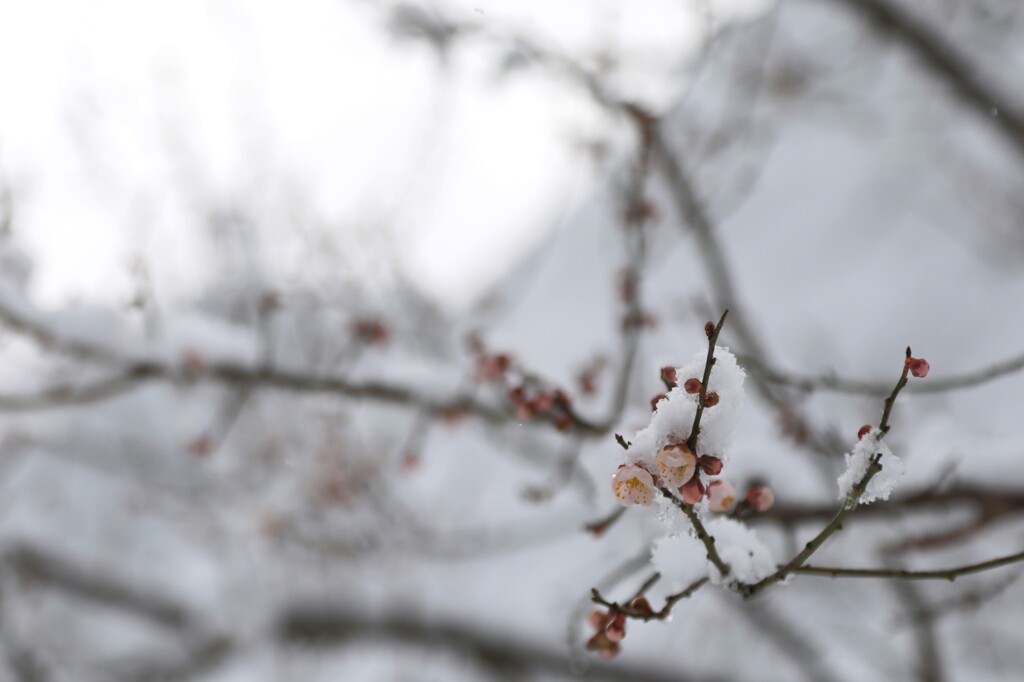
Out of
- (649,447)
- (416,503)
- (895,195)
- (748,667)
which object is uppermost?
(895,195)

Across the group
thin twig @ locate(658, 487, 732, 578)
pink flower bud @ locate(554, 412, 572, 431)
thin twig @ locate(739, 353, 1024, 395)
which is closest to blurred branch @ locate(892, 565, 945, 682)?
thin twig @ locate(739, 353, 1024, 395)

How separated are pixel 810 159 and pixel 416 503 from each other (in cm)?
817

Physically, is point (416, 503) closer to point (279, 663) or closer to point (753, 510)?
point (279, 663)

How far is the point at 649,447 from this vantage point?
79 cm

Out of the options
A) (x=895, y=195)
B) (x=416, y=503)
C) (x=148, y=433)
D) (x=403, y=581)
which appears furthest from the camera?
(x=895, y=195)

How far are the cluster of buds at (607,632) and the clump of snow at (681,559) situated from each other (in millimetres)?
96

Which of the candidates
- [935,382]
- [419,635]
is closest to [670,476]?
[935,382]

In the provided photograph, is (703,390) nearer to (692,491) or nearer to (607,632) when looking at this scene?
(692,491)

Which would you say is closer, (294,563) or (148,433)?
(294,563)

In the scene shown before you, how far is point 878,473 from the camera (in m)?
0.75

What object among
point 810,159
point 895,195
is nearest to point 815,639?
point 895,195

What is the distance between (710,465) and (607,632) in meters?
0.37

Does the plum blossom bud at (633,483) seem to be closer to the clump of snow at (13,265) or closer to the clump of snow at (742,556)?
the clump of snow at (742,556)

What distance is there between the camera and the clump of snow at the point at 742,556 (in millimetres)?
893
